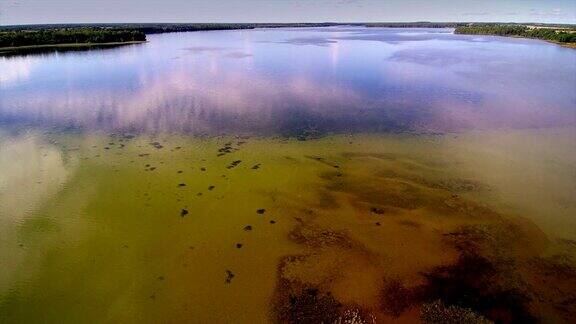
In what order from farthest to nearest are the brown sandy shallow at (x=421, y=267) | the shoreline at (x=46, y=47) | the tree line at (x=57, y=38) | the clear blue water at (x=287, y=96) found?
the tree line at (x=57, y=38) < the shoreline at (x=46, y=47) < the clear blue water at (x=287, y=96) < the brown sandy shallow at (x=421, y=267)

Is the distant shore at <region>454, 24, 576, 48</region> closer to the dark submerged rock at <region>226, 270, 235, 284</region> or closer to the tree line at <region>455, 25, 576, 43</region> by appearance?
the tree line at <region>455, 25, 576, 43</region>

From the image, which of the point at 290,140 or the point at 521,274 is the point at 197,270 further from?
the point at 290,140

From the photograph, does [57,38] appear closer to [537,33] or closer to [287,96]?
[287,96]

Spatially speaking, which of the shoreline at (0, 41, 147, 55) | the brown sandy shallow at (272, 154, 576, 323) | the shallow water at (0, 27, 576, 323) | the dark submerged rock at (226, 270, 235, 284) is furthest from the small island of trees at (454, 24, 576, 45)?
the shoreline at (0, 41, 147, 55)

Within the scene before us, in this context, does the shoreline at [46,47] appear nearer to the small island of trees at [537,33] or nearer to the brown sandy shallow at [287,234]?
the brown sandy shallow at [287,234]

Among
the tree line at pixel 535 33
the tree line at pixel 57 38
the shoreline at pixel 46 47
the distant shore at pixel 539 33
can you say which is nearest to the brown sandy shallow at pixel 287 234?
the shoreline at pixel 46 47

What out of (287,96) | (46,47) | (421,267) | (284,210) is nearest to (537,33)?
(287,96)

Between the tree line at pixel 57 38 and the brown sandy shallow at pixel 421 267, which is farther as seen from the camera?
the tree line at pixel 57 38
